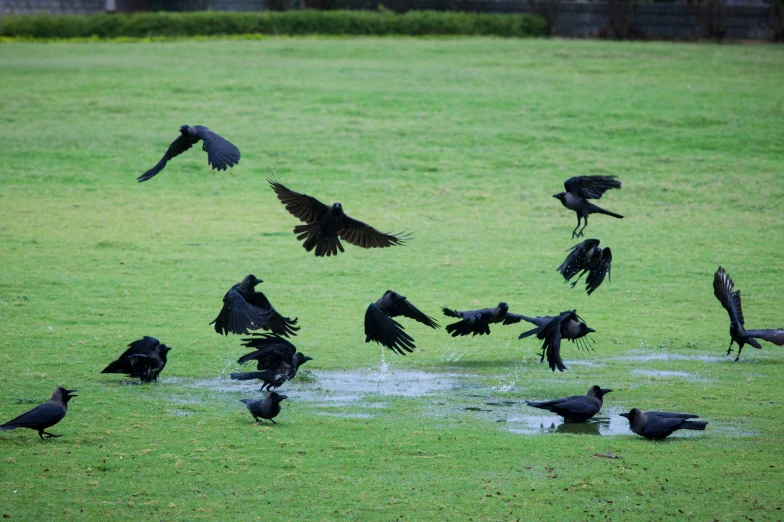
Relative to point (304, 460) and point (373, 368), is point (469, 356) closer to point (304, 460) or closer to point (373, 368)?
point (373, 368)

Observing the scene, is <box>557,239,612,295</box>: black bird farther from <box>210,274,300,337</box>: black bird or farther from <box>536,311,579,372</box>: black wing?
<box>210,274,300,337</box>: black bird

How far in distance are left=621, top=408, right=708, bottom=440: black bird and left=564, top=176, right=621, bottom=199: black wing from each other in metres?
2.05

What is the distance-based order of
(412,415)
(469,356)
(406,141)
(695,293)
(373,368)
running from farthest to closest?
(406,141), (695,293), (469,356), (373,368), (412,415)

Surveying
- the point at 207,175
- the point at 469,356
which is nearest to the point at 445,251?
the point at 469,356

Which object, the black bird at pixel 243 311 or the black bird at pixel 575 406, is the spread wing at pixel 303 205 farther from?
the black bird at pixel 575 406

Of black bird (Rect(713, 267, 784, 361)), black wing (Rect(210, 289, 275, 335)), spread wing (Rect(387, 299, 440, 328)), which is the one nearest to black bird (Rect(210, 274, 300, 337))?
black wing (Rect(210, 289, 275, 335))

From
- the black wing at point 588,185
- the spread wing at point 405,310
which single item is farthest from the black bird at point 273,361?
the black wing at point 588,185

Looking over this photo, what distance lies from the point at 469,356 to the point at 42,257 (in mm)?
7371

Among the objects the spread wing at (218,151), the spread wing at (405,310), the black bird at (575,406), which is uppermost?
the spread wing at (218,151)

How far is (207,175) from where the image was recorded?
20578 millimetres

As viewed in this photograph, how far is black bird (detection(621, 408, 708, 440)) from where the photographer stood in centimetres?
787

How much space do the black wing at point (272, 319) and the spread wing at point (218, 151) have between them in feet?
4.48

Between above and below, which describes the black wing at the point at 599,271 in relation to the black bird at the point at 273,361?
above

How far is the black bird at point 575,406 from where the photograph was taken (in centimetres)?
836
